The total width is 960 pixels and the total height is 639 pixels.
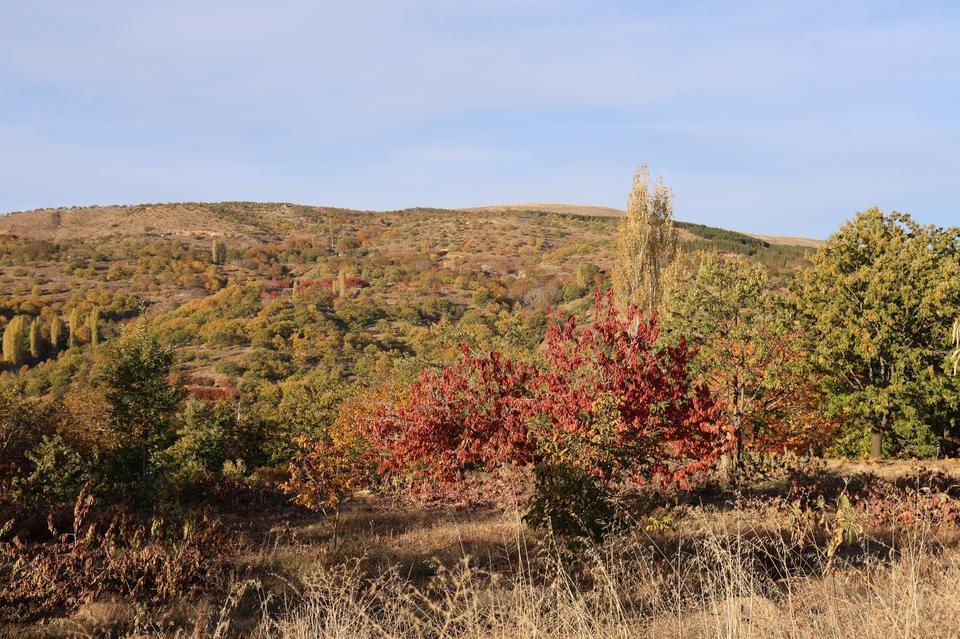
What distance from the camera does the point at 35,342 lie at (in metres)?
69.4

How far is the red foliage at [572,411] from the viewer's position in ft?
36.7

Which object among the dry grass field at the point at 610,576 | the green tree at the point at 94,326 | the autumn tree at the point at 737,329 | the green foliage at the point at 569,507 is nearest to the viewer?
the dry grass field at the point at 610,576

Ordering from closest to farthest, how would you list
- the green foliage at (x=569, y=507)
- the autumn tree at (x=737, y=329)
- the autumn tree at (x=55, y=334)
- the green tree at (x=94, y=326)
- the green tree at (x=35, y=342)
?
the green foliage at (x=569, y=507), the autumn tree at (x=737, y=329), the green tree at (x=35, y=342), the green tree at (x=94, y=326), the autumn tree at (x=55, y=334)

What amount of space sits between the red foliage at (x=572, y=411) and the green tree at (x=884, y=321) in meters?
13.7

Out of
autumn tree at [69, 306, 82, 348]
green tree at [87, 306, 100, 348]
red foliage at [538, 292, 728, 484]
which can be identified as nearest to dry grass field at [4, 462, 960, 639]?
red foliage at [538, 292, 728, 484]

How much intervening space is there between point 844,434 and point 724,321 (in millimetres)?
A: 13199

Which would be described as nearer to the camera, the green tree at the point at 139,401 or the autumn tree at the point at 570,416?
the autumn tree at the point at 570,416

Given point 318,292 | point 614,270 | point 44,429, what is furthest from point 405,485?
point 318,292

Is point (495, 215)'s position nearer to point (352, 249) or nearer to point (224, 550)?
point (352, 249)

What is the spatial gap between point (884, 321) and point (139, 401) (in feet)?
86.0

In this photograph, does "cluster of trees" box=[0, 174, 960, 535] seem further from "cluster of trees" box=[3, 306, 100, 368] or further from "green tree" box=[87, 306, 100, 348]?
"cluster of trees" box=[3, 306, 100, 368]

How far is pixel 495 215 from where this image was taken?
147625 mm

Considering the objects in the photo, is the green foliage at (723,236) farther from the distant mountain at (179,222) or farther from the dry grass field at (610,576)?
the dry grass field at (610,576)

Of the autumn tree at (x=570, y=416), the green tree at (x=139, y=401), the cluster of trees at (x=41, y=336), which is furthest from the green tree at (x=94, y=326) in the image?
the autumn tree at (x=570, y=416)
